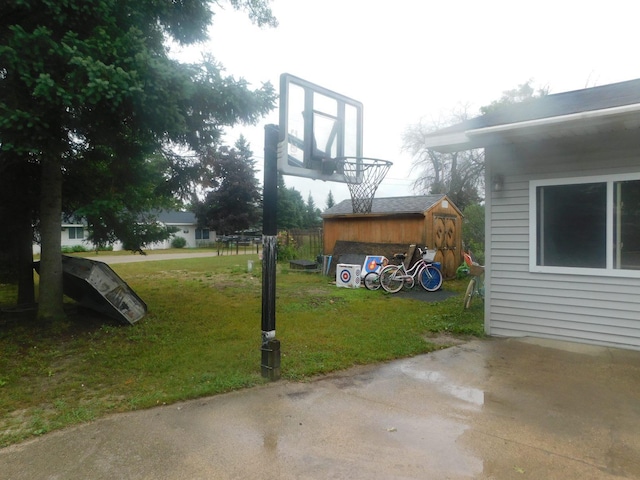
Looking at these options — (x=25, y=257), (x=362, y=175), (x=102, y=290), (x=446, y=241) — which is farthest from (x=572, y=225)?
(x=25, y=257)

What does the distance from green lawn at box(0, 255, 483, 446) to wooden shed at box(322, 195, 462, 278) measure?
2.82m

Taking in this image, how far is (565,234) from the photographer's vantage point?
5.30 metres

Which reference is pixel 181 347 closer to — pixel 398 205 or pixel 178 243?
pixel 398 205

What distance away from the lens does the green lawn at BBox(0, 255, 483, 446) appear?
12.1ft

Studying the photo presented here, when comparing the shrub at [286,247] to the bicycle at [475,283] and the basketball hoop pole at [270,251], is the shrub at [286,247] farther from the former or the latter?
the basketball hoop pole at [270,251]

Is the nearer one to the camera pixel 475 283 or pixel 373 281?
pixel 475 283

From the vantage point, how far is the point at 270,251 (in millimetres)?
4117

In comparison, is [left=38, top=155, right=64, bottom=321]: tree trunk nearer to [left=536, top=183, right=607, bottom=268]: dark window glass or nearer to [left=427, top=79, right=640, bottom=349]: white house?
[left=427, top=79, right=640, bottom=349]: white house

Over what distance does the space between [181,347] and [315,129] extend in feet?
10.8

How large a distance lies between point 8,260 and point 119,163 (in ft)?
10.5

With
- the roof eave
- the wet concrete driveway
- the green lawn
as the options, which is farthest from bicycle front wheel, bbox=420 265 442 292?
the wet concrete driveway

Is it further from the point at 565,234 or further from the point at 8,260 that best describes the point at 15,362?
the point at 565,234

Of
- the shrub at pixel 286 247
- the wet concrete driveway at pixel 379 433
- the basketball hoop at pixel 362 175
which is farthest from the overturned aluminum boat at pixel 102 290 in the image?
the shrub at pixel 286 247

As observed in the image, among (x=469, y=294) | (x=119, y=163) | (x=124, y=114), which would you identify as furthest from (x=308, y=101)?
(x=469, y=294)
